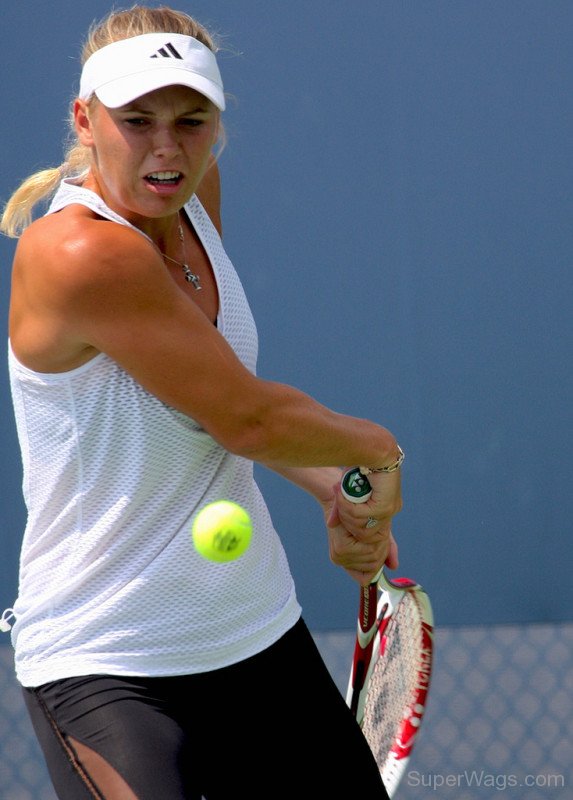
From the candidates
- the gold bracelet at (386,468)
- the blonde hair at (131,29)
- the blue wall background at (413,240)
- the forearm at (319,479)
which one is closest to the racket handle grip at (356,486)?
the gold bracelet at (386,468)

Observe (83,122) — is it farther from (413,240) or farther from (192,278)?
(413,240)

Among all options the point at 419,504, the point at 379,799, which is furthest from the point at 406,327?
the point at 379,799

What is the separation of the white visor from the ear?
2 centimetres

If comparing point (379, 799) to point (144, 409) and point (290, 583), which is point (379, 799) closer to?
point (290, 583)

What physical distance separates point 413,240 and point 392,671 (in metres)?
1.14

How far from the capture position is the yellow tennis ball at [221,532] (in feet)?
5.43

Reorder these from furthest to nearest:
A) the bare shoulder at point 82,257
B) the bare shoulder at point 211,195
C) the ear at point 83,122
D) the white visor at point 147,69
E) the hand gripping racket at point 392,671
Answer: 1. the hand gripping racket at point 392,671
2. the bare shoulder at point 211,195
3. the ear at point 83,122
4. the white visor at point 147,69
5. the bare shoulder at point 82,257

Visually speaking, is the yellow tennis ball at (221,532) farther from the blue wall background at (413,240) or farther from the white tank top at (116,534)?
the blue wall background at (413,240)

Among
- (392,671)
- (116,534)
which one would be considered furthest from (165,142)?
(392,671)

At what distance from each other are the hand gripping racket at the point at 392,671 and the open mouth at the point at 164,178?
0.92m

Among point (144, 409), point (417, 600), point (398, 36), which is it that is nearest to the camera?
point (144, 409)

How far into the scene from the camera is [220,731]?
5.91ft

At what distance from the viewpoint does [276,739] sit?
72.7 inches

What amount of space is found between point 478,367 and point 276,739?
156 centimetres
